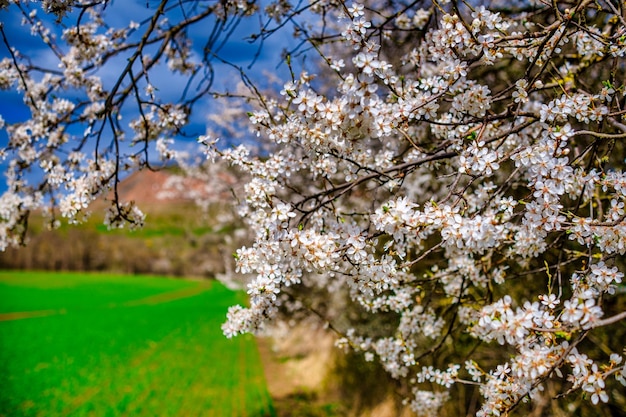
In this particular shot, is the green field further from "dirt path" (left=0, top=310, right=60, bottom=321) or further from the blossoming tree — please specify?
the blossoming tree

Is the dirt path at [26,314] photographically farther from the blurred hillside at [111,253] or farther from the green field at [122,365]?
the blurred hillside at [111,253]

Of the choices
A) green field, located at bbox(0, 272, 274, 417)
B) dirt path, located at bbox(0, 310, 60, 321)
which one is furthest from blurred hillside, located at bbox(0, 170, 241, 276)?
green field, located at bbox(0, 272, 274, 417)

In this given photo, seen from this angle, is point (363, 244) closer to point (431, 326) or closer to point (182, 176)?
point (431, 326)

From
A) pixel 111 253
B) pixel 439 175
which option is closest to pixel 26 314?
pixel 439 175

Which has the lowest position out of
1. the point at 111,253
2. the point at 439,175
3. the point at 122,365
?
the point at 122,365

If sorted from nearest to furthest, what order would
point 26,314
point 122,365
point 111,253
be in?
point 122,365 → point 26,314 → point 111,253

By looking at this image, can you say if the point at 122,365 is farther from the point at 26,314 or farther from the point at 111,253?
the point at 111,253

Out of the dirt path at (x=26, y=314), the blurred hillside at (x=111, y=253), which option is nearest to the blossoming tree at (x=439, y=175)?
the dirt path at (x=26, y=314)

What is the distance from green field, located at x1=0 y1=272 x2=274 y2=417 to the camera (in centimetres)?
1046

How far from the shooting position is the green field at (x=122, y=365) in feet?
34.3

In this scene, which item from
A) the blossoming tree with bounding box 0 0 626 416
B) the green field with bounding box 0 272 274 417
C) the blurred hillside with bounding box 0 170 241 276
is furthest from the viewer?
the blurred hillside with bounding box 0 170 241 276

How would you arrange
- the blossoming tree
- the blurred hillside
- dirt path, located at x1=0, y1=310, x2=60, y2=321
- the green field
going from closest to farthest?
the blossoming tree < the green field < dirt path, located at x1=0, y1=310, x2=60, y2=321 < the blurred hillside

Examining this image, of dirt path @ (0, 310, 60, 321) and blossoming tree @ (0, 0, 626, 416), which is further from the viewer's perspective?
dirt path @ (0, 310, 60, 321)

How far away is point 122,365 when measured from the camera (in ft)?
49.3
